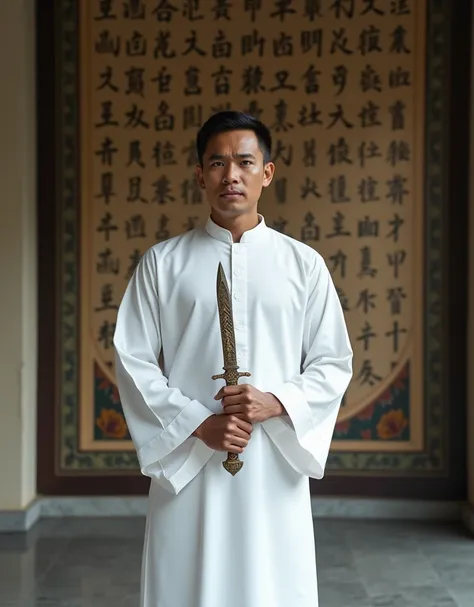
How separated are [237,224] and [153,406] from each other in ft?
1.69

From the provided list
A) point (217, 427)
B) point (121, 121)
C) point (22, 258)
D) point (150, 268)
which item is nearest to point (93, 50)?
point (121, 121)

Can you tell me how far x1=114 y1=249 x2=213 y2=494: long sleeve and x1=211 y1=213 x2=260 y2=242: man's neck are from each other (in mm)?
222

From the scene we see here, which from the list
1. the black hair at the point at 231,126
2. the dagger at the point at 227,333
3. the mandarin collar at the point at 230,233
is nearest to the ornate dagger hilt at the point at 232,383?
the dagger at the point at 227,333

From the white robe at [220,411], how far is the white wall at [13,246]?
90.3 inches

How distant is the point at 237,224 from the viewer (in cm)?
222

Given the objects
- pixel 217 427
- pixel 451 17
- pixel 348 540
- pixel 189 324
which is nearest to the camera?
pixel 217 427

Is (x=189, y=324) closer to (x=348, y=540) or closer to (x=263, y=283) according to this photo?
(x=263, y=283)

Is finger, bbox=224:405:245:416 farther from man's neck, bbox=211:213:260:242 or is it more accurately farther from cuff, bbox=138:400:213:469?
man's neck, bbox=211:213:260:242

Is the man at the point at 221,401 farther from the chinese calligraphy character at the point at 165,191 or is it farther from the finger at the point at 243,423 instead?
the chinese calligraphy character at the point at 165,191

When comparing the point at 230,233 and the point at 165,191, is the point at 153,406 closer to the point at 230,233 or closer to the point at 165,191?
the point at 230,233

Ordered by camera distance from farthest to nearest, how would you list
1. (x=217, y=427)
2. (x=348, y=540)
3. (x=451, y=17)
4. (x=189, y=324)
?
(x=451, y=17) < (x=348, y=540) < (x=189, y=324) < (x=217, y=427)

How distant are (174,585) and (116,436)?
2586 millimetres

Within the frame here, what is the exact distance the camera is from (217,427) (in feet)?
6.61

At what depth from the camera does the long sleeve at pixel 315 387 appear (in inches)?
82.8
